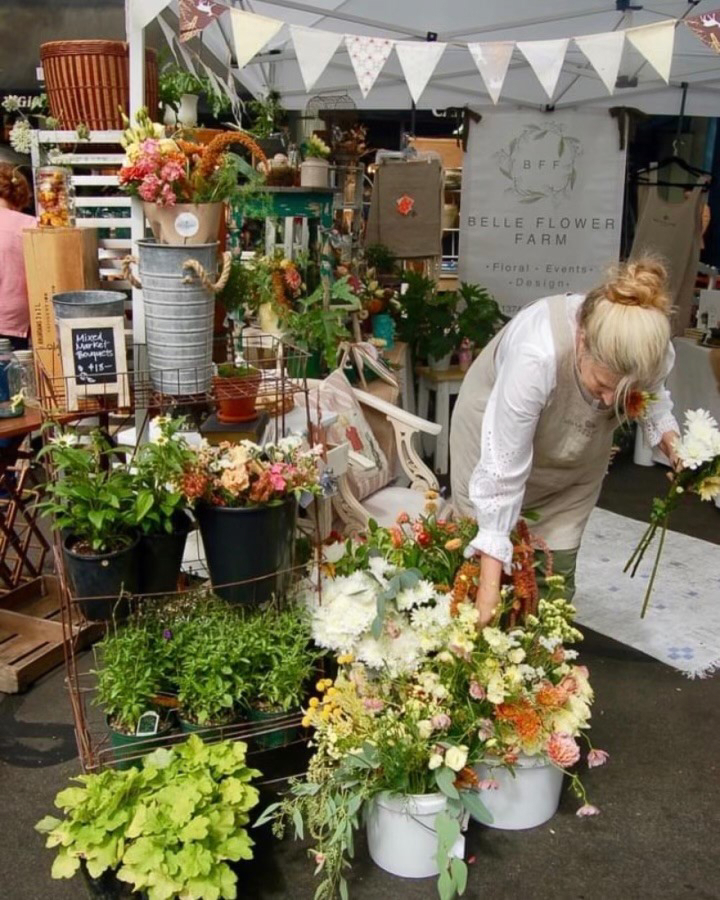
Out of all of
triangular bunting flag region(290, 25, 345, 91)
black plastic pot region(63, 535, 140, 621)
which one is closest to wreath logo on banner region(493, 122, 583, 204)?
triangular bunting flag region(290, 25, 345, 91)

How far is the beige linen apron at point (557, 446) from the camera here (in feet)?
6.92

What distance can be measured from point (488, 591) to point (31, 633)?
1.75 meters

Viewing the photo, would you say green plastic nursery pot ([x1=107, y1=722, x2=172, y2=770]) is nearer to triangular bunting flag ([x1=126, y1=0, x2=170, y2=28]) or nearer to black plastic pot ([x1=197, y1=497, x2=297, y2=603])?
black plastic pot ([x1=197, y1=497, x2=297, y2=603])

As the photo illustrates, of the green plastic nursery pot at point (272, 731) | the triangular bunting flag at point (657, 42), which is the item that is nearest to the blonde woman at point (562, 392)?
the green plastic nursery pot at point (272, 731)

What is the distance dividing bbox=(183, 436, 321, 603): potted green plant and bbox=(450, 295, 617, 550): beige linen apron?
558mm

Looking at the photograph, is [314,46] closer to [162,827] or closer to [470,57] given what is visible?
[470,57]

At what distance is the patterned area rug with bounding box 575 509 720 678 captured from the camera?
3.13m

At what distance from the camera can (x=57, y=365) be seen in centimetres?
250

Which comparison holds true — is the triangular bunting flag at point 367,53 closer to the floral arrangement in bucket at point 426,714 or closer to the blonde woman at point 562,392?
the blonde woman at point 562,392

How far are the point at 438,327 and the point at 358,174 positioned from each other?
907mm

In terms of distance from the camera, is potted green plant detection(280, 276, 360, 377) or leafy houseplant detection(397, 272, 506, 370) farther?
leafy houseplant detection(397, 272, 506, 370)

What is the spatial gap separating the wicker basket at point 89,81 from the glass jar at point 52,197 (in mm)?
194

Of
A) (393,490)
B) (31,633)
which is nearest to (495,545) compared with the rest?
(393,490)

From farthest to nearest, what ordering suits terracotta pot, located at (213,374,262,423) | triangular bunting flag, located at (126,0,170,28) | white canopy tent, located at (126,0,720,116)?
1. white canopy tent, located at (126,0,720,116)
2. triangular bunting flag, located at (126,0,170,28)
3. terracotta pot, located at (213,374,262,423)
